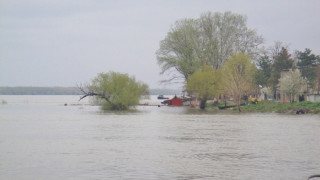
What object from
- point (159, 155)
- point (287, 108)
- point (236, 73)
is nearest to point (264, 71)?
point (236, 73)

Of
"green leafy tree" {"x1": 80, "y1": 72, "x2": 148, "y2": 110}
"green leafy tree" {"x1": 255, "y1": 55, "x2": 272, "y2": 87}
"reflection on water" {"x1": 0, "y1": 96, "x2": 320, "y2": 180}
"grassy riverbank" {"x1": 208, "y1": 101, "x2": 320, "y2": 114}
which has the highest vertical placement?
"green leafy tree" {"x1": 255, "y1": 55, "x2": 272, "y2": 87}

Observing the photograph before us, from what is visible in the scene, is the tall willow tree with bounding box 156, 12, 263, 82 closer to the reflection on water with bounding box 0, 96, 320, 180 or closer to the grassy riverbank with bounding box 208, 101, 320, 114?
the grassy riverbank with bounding box 208, 101, 320, 114

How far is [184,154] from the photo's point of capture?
77.0 ft

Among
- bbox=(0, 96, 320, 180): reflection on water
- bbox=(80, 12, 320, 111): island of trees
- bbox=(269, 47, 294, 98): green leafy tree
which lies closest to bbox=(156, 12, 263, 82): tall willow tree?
bbox=(80, 12, 320, 111): island of trees

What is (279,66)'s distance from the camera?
96.3 m

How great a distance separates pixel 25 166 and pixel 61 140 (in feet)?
33.4

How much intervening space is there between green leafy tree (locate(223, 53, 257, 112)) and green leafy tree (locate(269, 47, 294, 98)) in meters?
15.3

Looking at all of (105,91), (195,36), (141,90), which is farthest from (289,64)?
(105,91)

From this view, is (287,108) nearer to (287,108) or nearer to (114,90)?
(287,108)

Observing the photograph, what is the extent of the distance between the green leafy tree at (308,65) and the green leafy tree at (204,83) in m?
21.2

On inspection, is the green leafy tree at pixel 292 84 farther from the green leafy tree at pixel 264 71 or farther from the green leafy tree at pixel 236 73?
the green leafy tree at pixel 264 71

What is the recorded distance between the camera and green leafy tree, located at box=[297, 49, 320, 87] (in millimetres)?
94438

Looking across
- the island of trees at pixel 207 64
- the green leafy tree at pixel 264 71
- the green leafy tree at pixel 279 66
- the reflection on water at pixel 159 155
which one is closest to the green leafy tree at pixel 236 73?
the island of trees at pixel 207 64

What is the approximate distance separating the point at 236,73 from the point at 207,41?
6394mm
